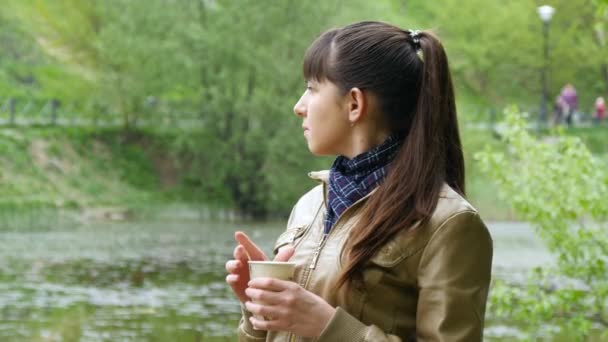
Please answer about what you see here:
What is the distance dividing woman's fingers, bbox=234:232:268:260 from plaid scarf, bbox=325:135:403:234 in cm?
18

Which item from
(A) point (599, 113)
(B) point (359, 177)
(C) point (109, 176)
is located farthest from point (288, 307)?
(A) point (599, 113)

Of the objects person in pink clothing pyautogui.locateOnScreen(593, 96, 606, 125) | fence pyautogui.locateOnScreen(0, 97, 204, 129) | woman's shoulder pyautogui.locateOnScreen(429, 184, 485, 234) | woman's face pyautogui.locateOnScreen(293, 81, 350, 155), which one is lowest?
person in pink clothing pyautogui.locateOnScreen(593, 96, 606, 125)

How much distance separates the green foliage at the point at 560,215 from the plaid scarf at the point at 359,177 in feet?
20.1

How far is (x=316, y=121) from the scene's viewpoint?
2844 mm

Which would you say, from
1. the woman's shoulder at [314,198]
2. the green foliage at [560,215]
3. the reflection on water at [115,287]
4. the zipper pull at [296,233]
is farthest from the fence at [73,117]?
the zipper pull at [296,233]

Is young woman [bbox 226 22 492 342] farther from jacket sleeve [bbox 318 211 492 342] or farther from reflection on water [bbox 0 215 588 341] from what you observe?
reflection on water [bbox 0 215 588 341]

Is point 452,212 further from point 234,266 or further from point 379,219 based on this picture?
point 234,266

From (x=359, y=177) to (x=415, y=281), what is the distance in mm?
329

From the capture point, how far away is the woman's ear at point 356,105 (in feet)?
9.24

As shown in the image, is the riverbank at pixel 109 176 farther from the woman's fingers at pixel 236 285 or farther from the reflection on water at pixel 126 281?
the woman's fingers at pixel 236 285

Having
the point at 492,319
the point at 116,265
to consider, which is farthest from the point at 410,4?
the point at 492,319

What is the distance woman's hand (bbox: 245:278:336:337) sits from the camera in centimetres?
253

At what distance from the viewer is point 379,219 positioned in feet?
8.82

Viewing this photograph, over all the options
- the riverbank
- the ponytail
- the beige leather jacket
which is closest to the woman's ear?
the ponytail
